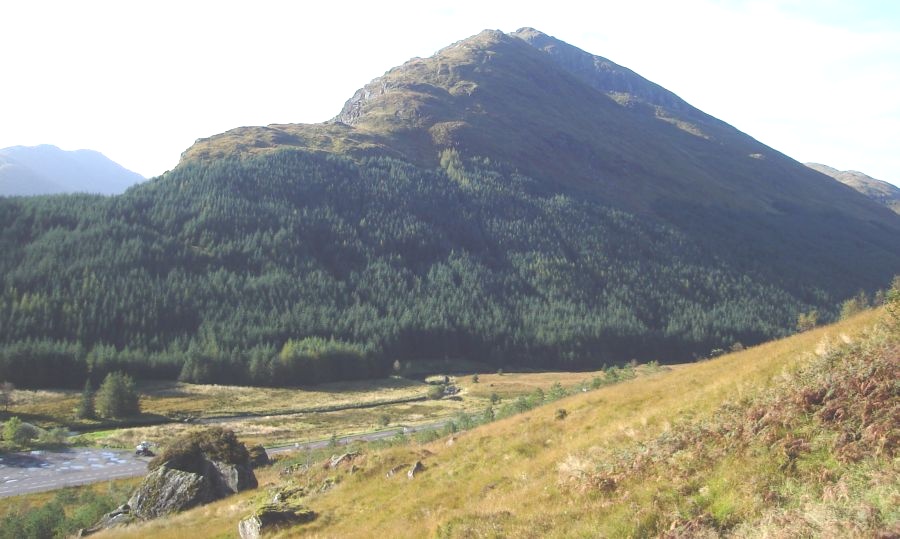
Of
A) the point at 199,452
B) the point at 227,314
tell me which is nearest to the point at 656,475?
the point at 199,452

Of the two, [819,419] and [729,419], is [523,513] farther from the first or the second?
[819,419]

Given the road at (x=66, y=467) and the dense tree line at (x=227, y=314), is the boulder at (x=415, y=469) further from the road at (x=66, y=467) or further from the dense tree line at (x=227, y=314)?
the dense tree line at (x=227, y=314)

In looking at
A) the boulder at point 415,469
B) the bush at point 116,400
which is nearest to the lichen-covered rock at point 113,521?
the boulder at point 415,469

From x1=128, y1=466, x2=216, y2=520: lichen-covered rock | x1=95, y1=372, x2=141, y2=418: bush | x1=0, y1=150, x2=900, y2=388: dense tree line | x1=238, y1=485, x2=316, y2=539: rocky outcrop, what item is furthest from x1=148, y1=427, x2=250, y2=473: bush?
x1=0, y1=150, x2=900, y2=388: dense tree line

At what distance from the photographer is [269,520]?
77.5ft

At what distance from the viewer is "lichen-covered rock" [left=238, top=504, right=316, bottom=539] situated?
2323 cm

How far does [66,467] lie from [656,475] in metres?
75.1

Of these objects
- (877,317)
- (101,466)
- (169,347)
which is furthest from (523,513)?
(169,347)

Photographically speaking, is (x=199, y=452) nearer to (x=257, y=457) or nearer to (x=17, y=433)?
(x=257, y=457)

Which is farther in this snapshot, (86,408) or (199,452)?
(86,408)

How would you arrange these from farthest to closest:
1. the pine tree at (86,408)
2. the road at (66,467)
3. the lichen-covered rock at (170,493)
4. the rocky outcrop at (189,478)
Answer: the pine tree at (86,408) < the road at (66,467) < the rocky outcrop at (189,478) < the lichen-covered rock at (170,493)

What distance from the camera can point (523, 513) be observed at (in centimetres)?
1716

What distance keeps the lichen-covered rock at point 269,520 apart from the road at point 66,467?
43492 millimetres

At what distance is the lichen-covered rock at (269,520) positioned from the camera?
23234 millimetres
